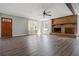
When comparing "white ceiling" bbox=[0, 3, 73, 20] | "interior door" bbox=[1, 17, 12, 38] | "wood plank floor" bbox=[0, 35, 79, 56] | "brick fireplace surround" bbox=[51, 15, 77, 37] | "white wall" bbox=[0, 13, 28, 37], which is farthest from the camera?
"white wall" bbox=[0, 13, 28, 37]

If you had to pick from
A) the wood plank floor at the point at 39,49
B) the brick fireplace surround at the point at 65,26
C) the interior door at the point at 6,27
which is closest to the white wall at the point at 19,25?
the interior door at the point at 6,27

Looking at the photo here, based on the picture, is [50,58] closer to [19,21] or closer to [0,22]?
[0,22]

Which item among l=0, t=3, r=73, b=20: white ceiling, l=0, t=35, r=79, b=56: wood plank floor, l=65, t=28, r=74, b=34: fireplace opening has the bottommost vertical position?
l=0, t=35, r=79, b=56: wood plank floor

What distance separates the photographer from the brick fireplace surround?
10578 millimetres

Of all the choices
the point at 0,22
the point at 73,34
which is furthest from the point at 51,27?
the point at 0,22

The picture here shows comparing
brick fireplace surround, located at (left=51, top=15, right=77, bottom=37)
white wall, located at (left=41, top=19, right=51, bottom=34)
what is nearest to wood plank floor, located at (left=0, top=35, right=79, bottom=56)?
brick fireplace surround, located at (left=51, top=15, right=77, bottom=37)

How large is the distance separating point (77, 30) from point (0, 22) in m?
6.95

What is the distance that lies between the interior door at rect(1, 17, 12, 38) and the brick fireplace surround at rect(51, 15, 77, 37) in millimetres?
5190

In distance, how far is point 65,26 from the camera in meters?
11.7

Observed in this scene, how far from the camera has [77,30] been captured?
10234mm

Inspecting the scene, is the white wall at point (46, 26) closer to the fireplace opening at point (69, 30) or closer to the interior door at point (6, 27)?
the fireplace opening at point (69, 30)

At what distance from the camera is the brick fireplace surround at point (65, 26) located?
10.6m

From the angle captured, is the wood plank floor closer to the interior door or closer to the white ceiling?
the white ceiling

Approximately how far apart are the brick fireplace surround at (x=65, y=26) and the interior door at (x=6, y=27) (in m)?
5.19
